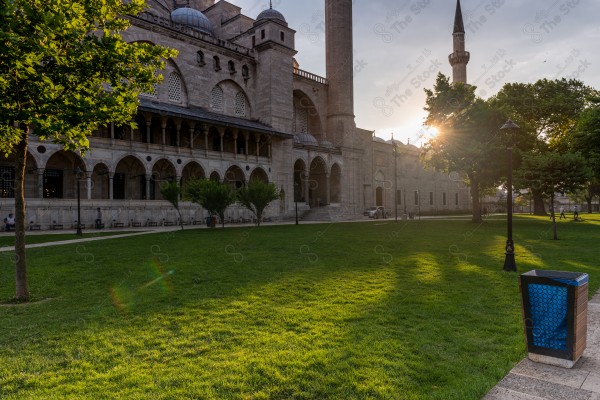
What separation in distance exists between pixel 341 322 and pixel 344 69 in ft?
167

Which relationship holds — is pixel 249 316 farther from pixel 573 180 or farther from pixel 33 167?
pixel 33 167

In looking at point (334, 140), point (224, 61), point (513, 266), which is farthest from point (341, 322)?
point (334, 140)

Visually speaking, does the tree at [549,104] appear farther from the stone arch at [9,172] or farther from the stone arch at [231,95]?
the stone arch at [9,172]

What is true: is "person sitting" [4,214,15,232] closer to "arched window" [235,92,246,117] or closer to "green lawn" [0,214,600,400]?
"green lawn" [0,214,600,400]

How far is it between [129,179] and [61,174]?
563cm

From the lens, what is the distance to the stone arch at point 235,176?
42.3 meters

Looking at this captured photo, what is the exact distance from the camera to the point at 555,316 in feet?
15.4

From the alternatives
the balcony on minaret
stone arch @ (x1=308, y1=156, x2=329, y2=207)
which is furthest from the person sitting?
the balcony on minaret

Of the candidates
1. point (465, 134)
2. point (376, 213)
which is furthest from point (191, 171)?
point (465, 134)

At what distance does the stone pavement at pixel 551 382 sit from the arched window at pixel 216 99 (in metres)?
42.3

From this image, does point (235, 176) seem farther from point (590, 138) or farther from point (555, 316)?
point (555, 316)

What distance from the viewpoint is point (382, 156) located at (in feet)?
218

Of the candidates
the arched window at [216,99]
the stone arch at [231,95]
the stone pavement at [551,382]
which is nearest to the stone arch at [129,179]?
the arched window at [216,99]

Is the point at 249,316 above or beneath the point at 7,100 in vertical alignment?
beneath
